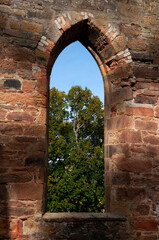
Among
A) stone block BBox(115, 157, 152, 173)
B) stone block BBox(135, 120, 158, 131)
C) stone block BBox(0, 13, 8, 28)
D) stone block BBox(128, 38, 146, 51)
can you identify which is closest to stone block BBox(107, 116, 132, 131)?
stone block BBox(135, 120, 158, 131)

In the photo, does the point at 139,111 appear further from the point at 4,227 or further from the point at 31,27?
the point at 4,227

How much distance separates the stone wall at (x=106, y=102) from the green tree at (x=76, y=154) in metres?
6.18

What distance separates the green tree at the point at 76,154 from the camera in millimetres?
9641

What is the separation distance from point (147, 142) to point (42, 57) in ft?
6.28

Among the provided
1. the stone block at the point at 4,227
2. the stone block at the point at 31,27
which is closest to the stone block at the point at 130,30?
the stone block at the point at 31,27

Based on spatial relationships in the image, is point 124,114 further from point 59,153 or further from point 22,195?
point 59,153

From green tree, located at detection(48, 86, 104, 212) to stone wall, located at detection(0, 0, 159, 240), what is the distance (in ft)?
20.3

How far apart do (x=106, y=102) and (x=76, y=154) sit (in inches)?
262

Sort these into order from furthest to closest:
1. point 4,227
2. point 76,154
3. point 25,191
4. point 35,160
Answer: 1. point 76,154
2. point 35,160
3. point 25,191
4. point 4,227

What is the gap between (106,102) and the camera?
4086mm

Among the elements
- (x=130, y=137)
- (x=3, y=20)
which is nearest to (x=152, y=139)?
(x=130, y=137)

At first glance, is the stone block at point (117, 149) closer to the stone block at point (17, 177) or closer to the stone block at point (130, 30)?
the stone block at point (17, 177)

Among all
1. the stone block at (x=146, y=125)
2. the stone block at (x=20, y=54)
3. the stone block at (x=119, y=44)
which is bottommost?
the stone block at (x=146, y=125)

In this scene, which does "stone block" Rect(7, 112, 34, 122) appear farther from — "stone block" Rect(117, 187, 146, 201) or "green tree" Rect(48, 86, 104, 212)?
"green tree" Rect(48, 86, 104, 212)
